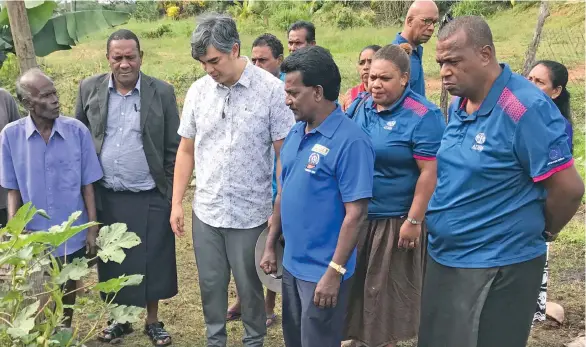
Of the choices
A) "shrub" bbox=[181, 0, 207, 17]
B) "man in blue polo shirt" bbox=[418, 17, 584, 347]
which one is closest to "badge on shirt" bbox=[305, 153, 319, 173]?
"man in blue polo shirt" bbox=[418, 17, 584, 347]

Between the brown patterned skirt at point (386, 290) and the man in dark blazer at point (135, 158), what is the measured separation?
1224mm

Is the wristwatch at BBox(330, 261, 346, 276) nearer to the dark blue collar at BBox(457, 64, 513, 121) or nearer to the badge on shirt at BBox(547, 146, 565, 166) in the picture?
the dark blue collar at BBox(457, 64, 513, 121)

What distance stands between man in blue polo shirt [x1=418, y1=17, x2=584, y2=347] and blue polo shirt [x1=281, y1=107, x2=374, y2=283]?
13.7 inches

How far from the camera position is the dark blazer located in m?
3.69

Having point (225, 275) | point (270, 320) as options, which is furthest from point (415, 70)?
point (270, 320)

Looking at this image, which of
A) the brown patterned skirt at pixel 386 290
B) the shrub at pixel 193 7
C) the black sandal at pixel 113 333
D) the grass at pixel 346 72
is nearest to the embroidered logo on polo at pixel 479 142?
the brown patterned skirt at pixel 386 290

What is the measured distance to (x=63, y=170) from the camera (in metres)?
3.56

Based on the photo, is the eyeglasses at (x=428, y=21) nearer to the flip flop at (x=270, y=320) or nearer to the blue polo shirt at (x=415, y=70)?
the blue polo shirt at (x=415, y=70)

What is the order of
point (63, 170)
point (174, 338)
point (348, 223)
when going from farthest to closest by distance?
point (174, 338)
point (63, 170)
point (348, 223)

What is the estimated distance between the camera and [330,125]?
2.71 metres

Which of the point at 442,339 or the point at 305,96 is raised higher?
the point at 305,96

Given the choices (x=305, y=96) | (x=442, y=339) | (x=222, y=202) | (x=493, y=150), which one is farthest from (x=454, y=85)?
(x=222, y=202)

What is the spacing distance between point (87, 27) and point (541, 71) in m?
5.48

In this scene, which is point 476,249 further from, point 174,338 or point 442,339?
point 174,338
